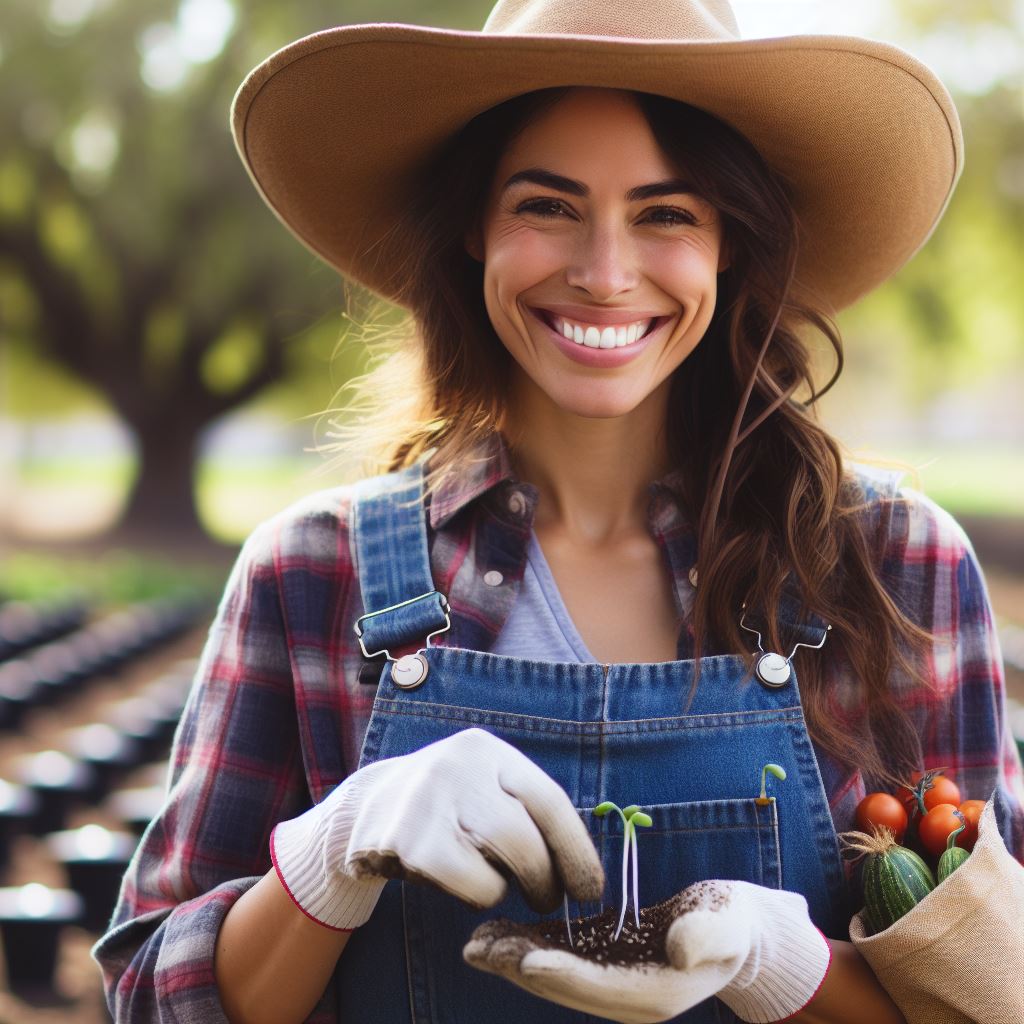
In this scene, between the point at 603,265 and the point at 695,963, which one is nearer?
the point at 695,963

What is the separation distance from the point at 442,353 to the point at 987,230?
1628 cm

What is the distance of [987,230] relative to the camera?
16.8m

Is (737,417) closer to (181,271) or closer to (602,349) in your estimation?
(602,349)

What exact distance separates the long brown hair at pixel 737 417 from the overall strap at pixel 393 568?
0.10 m

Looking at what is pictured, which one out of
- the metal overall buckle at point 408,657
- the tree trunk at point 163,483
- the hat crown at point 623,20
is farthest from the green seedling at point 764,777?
the tree trunk at point 163,483

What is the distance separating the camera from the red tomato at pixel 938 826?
64.6 inches

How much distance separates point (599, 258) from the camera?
1.73 meters

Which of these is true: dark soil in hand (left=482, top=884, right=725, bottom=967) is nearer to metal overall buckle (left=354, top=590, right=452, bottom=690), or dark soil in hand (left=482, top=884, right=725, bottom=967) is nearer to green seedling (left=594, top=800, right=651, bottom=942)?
green seedling (left=594, top=800, right=651, bottom=942)

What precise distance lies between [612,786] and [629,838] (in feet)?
0.35

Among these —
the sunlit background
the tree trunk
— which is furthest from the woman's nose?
the tree trunk

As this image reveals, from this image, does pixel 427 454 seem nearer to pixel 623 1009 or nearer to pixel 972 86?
pixel 623 1009

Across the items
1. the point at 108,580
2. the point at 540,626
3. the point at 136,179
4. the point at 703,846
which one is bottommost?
the point at 703,846

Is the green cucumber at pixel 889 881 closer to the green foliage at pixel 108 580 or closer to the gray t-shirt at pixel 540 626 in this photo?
the gray t-shirt at pixel 540 626

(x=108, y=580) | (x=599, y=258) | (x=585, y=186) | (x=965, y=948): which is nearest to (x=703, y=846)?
(x=965, y=948)
